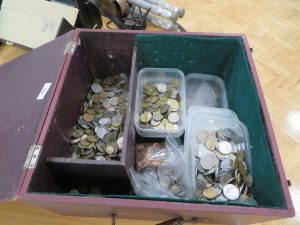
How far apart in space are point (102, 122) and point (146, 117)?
0.19 meters

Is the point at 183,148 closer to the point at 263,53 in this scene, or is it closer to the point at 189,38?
the point at 189,38

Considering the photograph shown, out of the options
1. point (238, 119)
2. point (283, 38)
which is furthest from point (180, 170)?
point (283, 38)

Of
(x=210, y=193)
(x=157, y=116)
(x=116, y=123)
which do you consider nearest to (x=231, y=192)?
(x=210, y=193)

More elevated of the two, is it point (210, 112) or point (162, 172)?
point (210, 112)

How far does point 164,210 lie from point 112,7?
4.25ft

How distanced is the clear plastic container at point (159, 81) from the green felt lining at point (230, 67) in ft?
0.09

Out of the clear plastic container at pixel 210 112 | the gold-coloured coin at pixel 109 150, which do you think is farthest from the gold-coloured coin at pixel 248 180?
the gold-coloured coin at pixel 109 150

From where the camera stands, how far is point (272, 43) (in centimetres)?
188

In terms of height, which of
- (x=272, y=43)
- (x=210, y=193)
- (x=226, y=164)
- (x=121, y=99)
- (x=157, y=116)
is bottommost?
Answer: (x=210, y=193)

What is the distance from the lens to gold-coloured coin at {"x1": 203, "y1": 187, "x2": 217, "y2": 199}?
0.90 m

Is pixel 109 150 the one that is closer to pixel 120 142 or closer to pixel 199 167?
pixel 120 142

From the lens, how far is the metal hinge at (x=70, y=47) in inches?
40.3

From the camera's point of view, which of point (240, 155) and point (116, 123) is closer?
point (240, 155)

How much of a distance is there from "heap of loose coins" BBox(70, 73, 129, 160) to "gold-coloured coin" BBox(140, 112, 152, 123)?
8cm
